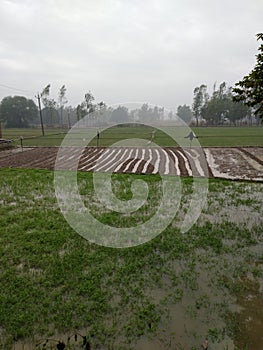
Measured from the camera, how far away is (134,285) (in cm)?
342

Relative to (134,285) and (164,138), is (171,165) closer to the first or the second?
(134,285)

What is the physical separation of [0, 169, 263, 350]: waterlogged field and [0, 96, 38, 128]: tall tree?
60.8 meters

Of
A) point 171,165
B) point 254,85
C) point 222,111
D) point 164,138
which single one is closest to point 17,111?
point 164,138

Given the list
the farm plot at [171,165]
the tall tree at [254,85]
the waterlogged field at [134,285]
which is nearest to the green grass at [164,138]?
the farm plot at [171,165]

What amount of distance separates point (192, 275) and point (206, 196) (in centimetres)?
394

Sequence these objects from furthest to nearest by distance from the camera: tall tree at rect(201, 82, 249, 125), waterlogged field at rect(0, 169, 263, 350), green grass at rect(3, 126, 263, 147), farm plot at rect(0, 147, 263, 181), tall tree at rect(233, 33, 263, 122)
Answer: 1. tall tree at rect(201, 82, 249, 125)
2. green grass at rect(3, 126, 263, 147)
3. farm plot at rect(0, 147, 263, 181)
4. tall tree at rect(233, 33, 263, 122)
5. waterlogged field at rect(0, 169, 263, 350)

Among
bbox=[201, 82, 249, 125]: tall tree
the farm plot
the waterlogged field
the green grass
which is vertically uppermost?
bbox=[201, 82, 249, 125]: tall tree

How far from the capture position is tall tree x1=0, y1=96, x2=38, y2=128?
5834cm

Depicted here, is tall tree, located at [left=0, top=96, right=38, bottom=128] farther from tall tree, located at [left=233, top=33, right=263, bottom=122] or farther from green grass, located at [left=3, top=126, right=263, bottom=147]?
tall tree, located at [left=233, top=33, right=263, bottom=122]

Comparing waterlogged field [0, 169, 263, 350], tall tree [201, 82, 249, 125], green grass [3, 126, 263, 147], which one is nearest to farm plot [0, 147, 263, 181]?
waterlogged field [0, 169, 263, 350]

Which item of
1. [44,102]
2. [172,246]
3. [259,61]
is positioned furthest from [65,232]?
[44,102]

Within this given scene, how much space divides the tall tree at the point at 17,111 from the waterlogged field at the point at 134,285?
199 ft

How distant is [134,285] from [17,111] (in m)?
64.4

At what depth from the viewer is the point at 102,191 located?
26.1 ft
